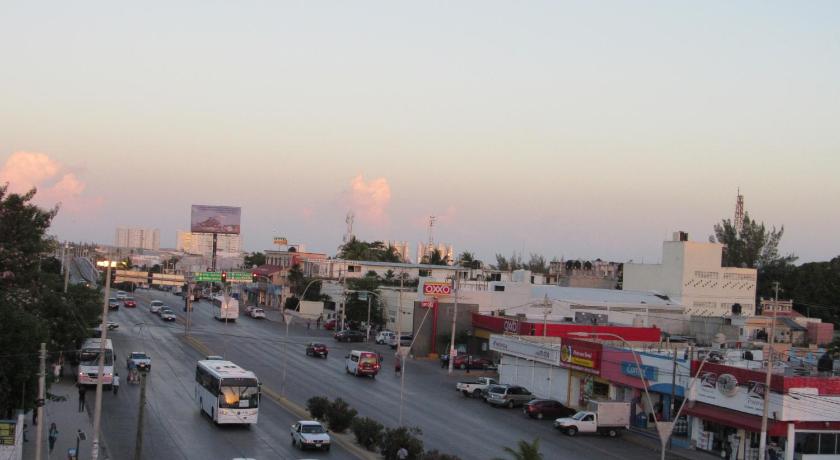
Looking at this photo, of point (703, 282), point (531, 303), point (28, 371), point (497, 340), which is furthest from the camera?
point (703, 282)

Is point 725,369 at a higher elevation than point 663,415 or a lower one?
higher

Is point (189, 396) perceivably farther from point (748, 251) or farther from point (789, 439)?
point (748, 251)

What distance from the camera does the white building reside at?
349ft

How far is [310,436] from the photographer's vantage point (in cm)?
3538

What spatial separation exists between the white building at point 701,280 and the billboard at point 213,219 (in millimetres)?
84957

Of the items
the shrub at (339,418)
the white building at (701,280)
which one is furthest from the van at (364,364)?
the white building at (701,280)

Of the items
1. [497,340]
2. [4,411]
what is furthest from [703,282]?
[4,411]

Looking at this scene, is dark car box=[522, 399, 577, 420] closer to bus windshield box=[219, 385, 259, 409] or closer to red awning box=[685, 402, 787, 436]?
red awning box=[685, 402, 787, 436]

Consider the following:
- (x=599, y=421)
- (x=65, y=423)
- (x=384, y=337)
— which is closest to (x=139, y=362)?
(x=65, y=423)

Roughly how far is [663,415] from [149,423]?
84.2 ft

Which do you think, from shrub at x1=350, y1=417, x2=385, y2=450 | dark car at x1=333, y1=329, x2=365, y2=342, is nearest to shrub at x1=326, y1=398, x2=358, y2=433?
shrub at x1=350, y1=417, x2=385, y2=450

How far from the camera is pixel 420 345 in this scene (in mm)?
79062

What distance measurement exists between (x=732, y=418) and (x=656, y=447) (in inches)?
161

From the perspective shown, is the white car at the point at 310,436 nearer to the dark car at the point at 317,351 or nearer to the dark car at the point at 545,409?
the dark car at the point at 545,409
